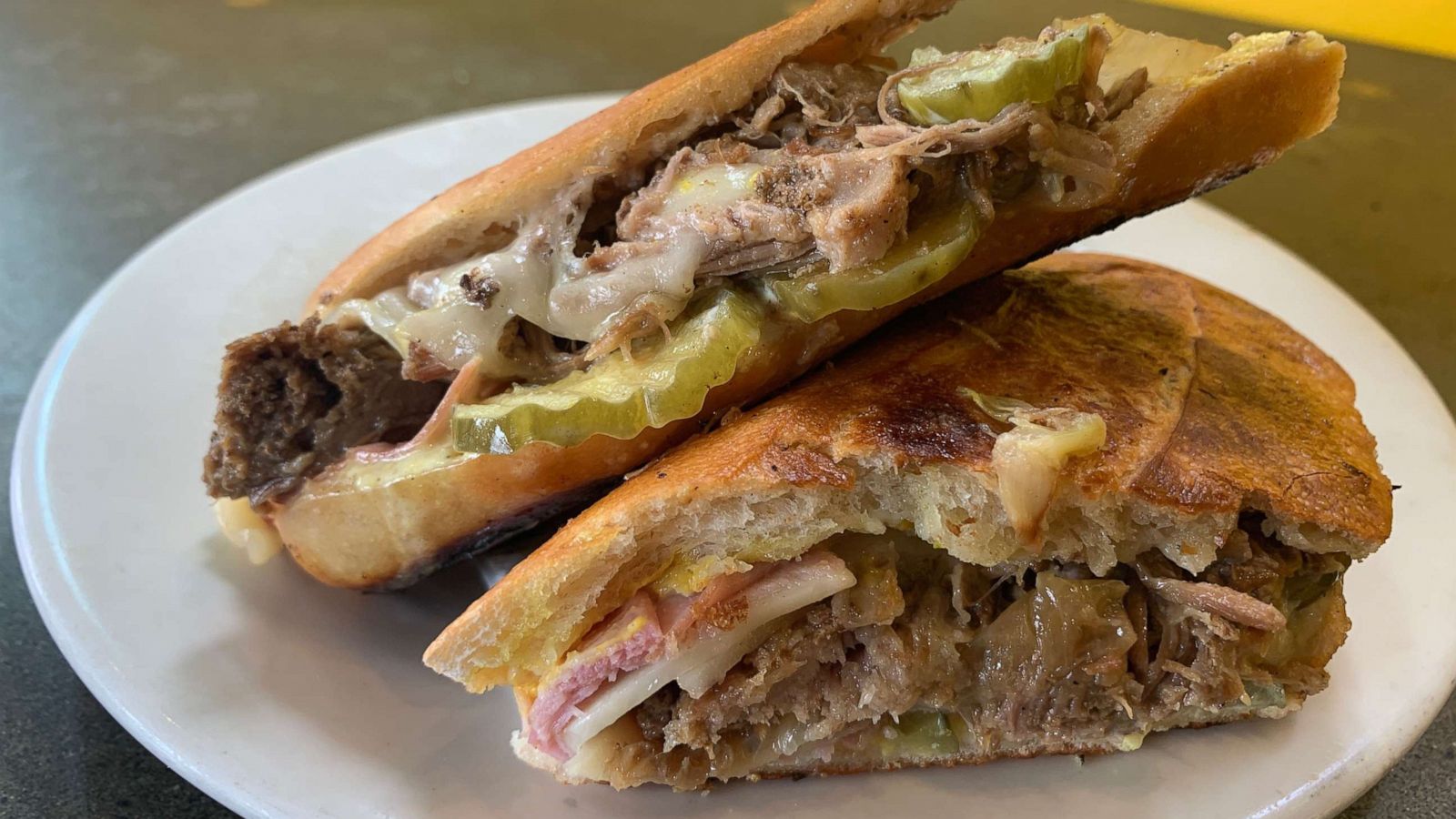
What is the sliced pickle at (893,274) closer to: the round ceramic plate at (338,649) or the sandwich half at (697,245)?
the sandwich half at (697,245)

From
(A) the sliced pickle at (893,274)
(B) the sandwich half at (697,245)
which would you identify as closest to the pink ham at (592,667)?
(B) the sandwich half at (697,245)

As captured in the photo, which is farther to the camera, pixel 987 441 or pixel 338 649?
pixel 338 649

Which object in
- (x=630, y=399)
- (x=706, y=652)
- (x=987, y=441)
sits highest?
(x=630, y=399)

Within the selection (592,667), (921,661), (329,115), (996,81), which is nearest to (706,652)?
(592,667)

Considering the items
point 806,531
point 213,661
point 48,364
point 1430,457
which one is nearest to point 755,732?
point 806,531

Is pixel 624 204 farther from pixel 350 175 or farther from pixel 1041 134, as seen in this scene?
pixel 350 175

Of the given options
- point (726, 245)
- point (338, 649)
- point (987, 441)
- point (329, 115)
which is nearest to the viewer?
point (987, 441)

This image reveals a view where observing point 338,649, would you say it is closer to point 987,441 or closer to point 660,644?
point 660,644
